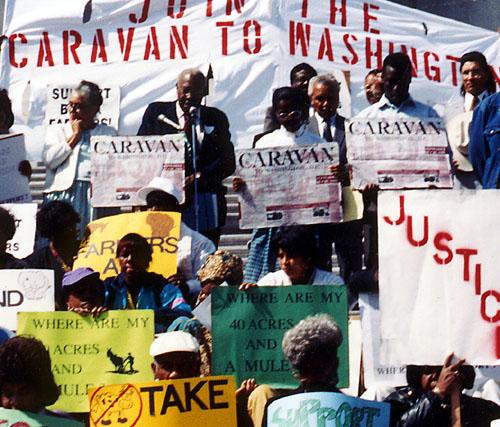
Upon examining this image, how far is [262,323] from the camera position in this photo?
37.2 ft

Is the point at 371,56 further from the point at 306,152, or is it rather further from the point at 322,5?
the point at 306,152

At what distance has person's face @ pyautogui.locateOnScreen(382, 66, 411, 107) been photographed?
13957 millimetres

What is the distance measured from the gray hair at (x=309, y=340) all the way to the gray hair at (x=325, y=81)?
14.0ft

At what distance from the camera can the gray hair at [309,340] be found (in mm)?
10219

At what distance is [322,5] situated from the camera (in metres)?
16.1

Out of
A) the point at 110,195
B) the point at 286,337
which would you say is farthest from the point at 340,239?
the point at 286,337

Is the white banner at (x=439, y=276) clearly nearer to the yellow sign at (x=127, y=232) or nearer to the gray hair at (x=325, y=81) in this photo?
the yellow sign at (x=127, y=232)

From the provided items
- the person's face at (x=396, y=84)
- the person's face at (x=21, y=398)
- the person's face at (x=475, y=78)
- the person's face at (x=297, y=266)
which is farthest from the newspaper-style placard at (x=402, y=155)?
the person's face at (x=21, y=398)

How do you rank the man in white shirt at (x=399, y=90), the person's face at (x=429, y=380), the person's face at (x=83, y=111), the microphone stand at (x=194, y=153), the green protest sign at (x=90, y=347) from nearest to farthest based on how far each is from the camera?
the person's face at (x=429, y=380), the green protest sign at (x=90, y=347), the man in white shirt at (x=399, y=90), the microphone stand at (x=194, y=153), the person's face at (x=83, y=111)

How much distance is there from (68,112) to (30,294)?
3172 mm

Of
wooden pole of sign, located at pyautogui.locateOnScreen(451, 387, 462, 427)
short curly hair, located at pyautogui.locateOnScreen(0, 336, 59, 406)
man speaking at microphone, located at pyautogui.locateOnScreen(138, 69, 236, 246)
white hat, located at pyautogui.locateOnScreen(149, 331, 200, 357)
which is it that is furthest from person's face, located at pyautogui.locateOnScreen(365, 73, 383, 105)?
short curly hair, located at pyautogui.locateOnScreen(0, 336, 59, 406)

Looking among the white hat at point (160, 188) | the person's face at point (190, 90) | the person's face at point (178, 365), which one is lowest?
the person's face at point (178, 365)

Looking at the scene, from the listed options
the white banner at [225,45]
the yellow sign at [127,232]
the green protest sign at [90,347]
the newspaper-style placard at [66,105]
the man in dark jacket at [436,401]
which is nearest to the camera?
the man in dark jacket at [436,401]

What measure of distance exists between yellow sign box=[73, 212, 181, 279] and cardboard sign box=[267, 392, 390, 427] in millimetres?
2693
